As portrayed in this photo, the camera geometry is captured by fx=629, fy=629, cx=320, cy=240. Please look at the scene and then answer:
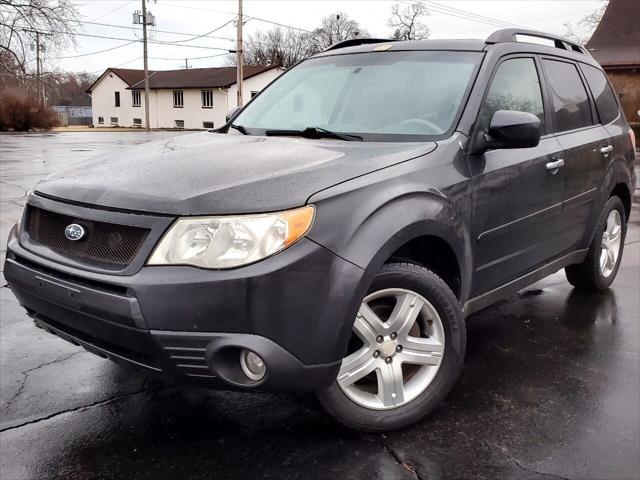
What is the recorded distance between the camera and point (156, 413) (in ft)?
10.1

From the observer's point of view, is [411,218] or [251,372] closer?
→ [251,372]

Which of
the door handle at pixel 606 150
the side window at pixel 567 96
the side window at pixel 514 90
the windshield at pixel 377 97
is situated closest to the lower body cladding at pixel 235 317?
the windshield at pixel 377 97

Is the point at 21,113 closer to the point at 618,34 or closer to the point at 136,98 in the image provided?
the point at 136,98

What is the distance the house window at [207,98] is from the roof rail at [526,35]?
51.2 meters

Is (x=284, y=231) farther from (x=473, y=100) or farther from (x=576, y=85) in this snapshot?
(x=576, y=85)

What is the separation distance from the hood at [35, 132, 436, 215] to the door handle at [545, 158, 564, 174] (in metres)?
1.06

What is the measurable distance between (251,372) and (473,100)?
1.90 meters

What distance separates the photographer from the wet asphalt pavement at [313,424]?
103 inches

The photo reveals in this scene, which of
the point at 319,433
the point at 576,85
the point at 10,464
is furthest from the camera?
the point at 576,85

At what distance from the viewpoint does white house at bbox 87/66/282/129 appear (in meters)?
52.7

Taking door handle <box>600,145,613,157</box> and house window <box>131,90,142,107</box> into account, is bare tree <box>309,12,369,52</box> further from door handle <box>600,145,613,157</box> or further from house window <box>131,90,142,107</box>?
door handle <box>600,145,613,157</box>

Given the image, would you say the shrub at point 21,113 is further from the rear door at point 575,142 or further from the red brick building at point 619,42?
the rear door at point 575,142

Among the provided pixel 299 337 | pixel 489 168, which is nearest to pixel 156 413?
pixel 299 337

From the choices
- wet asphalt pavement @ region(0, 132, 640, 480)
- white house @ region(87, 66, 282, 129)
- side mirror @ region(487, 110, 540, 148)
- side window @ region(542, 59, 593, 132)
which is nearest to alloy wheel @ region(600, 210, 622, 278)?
side window @ region(542, 59, 593, 132)
